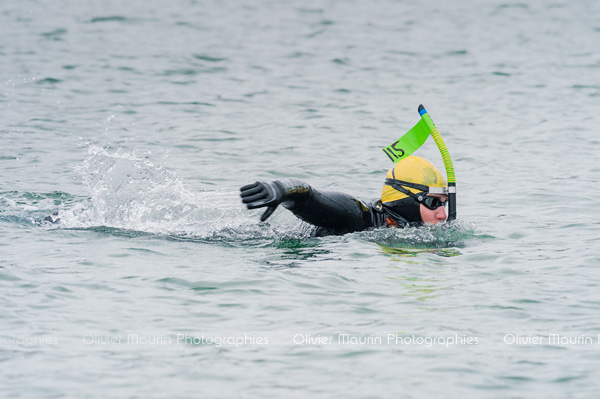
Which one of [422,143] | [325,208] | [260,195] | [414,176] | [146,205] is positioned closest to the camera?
[260,195]

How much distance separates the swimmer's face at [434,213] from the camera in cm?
768

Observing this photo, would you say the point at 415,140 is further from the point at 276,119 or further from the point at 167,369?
the point at 276,119

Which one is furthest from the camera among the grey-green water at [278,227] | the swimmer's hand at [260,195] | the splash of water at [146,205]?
the splash of water at [146,205]

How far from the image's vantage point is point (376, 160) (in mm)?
12344

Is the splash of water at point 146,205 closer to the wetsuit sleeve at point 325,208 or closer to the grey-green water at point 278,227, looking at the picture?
the grey-green water at point 278,227

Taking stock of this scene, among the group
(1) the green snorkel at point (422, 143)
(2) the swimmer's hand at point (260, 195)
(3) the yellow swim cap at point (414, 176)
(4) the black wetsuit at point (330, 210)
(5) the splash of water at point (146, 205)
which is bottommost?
(5) the splash of water at point (146, 205)

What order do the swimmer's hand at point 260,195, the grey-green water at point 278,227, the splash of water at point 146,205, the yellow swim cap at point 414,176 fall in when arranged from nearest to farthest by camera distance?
the grey-green water at point 278,227, the swimmer's hand at point 260,195, the yellow swim cap at point 414,176, the splash of water at point 146,205

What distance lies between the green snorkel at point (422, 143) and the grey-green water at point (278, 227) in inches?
16.1

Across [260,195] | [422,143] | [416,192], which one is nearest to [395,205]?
[416,192]

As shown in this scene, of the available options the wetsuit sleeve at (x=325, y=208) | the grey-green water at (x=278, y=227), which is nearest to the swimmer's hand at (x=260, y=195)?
the wetsuit sleeve at (x=325, y=208)

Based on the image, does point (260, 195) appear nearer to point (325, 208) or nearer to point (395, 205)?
point (325, 208)

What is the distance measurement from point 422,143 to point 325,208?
1212mm

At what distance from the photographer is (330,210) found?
7.35 m

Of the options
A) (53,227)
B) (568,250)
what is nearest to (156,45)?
(53,227)
